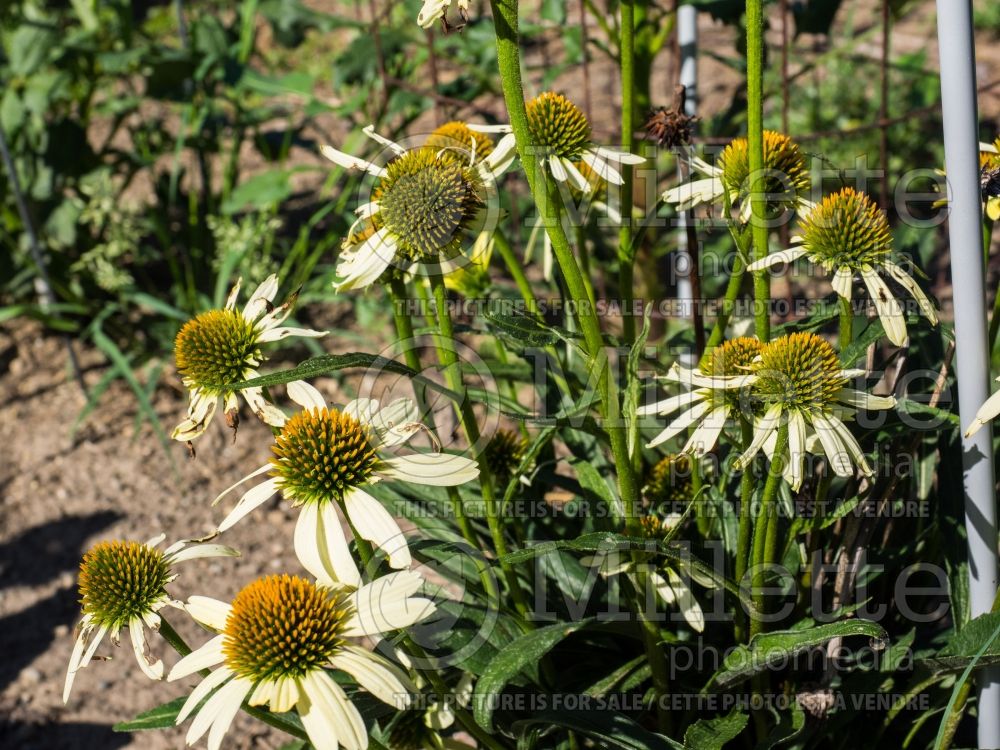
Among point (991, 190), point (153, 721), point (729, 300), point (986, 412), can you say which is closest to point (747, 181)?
point (729, 300)

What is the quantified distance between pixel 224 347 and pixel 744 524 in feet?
1.97

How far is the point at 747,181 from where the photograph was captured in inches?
46.8

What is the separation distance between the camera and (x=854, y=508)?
1.18 metres

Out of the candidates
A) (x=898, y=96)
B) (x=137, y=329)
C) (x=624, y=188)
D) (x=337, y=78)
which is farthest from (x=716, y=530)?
(x=898, y=96)

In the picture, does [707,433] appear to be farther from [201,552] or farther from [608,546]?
[201,552]

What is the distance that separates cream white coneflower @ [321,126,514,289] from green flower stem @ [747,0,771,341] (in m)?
0.27

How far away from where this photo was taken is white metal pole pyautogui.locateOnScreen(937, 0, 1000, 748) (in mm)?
1018

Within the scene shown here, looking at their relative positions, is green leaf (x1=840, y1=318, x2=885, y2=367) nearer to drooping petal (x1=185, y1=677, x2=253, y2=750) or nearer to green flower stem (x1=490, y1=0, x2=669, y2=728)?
green flower stem (x1=490, y1=0, x2=669, y2=728)

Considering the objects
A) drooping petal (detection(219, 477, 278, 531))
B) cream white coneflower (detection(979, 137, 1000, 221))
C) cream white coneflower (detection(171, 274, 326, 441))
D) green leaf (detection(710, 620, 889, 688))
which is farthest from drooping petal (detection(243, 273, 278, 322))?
cream white coneflower (detection(979, 137, 1000, 221))

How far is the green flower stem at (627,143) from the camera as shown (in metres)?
1.19

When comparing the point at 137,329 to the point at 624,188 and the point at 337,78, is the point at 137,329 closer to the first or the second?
the point at 337,78

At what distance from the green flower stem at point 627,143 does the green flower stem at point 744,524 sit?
27 cm

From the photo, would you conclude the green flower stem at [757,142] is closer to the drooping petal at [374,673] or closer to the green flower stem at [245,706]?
the drooping petal at [374,673]

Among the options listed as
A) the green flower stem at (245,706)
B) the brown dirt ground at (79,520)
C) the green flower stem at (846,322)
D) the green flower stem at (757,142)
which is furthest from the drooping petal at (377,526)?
the brown dirt ground at (79,520)
